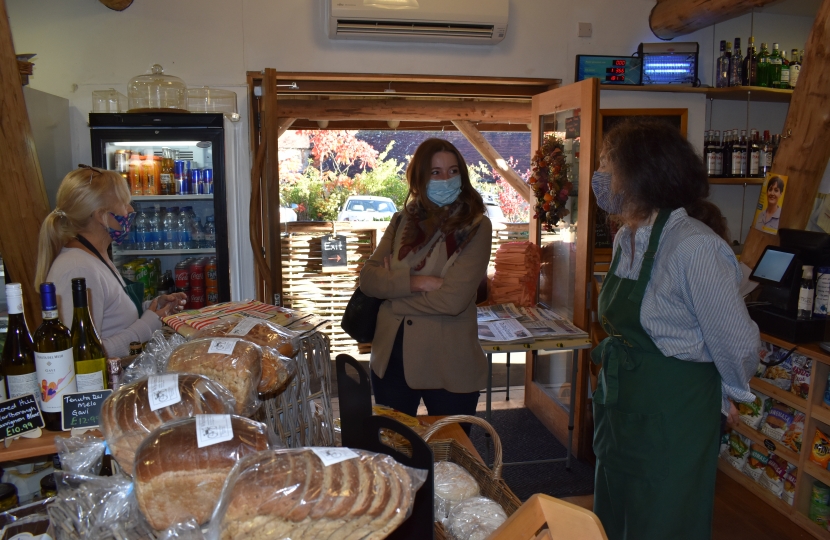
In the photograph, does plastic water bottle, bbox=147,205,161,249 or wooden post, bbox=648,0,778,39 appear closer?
wooden post, bbox=648,0,778,39

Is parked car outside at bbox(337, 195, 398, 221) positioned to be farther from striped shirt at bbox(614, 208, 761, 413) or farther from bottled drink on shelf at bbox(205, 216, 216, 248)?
striped shirt at bbox(614, 208, 761, 413)

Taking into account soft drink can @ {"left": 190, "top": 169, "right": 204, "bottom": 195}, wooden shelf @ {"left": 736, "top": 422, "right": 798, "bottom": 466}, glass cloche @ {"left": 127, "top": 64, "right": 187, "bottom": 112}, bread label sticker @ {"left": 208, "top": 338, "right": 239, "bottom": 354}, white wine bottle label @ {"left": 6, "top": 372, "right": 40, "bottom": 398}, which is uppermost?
glass cloche @ {"left": 127, "top": 64, "right": 187, "bottom": 112}

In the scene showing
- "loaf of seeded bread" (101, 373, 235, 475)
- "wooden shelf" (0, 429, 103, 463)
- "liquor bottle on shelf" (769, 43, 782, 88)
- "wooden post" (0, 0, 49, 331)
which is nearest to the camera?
"loaf of seeded bread" (101, 373, 235, 475)

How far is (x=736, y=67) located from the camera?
3.93 meters

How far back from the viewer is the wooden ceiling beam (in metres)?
4.95

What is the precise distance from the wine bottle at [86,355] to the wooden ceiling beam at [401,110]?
12.4ft

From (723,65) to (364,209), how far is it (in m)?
3.91

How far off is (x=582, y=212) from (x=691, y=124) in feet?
3.94

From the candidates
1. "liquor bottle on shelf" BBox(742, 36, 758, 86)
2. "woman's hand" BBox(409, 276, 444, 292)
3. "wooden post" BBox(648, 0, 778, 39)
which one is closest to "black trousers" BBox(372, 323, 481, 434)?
"woman's hand" BBox(409, 276, 444, 292)

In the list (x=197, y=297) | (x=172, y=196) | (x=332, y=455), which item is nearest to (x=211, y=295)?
(x=197, y=297)

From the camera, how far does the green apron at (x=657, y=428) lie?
6.07 feet

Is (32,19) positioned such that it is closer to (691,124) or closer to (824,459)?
Answer: (691,124)

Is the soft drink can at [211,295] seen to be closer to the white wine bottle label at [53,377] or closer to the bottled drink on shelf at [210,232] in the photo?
the bottled drink on shelf at [210,232]

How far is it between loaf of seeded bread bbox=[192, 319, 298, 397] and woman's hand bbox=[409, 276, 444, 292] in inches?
Answer: 43.9
